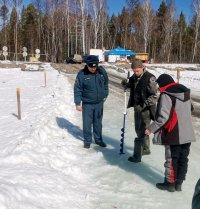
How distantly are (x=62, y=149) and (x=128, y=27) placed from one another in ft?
221

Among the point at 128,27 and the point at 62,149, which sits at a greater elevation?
the point at 128,27

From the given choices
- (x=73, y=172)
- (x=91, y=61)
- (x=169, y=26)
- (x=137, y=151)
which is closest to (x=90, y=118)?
(x=91, y=61)

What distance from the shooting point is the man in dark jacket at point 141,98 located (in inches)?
244

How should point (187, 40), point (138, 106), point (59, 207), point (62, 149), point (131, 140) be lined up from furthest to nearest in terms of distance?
point (187, 40)
point (131, 140)
point (62, 149)
point (138, 106)
point (59, 207)

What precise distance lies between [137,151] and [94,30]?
54.8 meters

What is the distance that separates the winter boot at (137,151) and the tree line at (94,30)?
49.7 m

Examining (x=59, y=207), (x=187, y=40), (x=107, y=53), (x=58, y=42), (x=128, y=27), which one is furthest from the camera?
(x=187, y=40)

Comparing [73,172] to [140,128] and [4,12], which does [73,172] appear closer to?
[140,128]

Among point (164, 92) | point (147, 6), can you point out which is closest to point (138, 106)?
point (164, 92)

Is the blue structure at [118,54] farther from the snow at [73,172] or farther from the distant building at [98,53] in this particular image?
the snow at [73,172]

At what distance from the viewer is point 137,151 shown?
6.57 m

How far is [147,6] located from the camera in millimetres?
58844

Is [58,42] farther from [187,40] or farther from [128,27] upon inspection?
[187,40]

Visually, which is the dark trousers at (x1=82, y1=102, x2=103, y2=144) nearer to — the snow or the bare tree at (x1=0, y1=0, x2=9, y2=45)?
the snow
